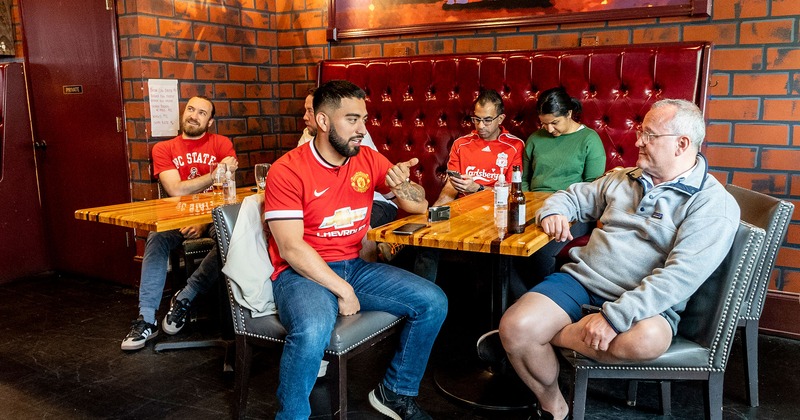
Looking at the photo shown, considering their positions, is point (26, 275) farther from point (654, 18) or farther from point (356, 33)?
point (654, 18)

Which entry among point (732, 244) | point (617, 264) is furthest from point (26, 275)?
point (732, 244)

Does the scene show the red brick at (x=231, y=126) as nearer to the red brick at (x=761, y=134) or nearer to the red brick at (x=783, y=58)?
the red brick at (x=761, y=134)

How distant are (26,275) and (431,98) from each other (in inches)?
126

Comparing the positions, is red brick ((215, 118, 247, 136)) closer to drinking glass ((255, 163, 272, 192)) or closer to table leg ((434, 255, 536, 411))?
drinking glass ((255, 163, 272, 192))

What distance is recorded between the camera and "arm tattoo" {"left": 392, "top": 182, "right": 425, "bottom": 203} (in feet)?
8.41

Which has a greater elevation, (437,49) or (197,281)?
(437,49)

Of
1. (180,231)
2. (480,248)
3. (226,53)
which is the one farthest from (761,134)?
(226,53)

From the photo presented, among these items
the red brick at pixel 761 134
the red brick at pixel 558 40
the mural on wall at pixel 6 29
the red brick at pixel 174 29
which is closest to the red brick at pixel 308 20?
the red brick at pixel 174 29

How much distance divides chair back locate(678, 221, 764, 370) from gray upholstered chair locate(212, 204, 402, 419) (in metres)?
1.01

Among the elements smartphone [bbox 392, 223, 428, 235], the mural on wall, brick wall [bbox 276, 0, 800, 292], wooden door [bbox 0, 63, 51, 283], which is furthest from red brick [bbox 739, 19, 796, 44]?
the mural on wall

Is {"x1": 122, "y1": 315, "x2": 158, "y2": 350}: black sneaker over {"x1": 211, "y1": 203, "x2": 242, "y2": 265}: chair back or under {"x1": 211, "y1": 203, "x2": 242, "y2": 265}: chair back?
under

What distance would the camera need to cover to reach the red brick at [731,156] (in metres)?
3.37

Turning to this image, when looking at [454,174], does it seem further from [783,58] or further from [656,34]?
[783,58]

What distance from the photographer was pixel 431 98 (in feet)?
13.0
